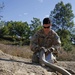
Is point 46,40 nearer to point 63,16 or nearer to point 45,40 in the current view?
point 45,40

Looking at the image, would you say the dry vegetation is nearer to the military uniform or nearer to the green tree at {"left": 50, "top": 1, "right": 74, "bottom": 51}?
the military uniform

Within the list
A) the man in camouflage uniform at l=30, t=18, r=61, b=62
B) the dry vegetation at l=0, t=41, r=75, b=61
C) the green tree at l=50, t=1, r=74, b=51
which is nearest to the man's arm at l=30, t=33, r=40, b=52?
the man in camouflage uniform at l=30, t=18, r=61, b=62

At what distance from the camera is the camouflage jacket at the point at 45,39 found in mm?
6328

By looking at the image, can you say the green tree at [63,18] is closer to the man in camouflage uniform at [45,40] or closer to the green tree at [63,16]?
the green tree at [63,16]

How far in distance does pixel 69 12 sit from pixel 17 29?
25.1 m

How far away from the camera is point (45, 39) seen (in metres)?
6.38

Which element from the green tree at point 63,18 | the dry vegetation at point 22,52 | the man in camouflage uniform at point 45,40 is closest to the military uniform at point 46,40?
the man in camouflage uniform at point 45,40

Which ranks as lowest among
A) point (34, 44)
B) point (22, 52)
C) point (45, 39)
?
point (22, 52)

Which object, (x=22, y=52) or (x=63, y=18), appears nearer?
(x=22, y=52)

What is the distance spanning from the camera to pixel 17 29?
227ft

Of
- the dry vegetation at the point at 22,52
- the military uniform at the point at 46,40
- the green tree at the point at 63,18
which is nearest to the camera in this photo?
the military uniform at the point at 46,40

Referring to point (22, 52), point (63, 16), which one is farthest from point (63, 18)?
point (22, 52)

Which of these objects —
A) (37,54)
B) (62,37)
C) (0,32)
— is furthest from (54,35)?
(0,32)

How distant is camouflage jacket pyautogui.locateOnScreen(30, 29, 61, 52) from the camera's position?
20.8 ft
